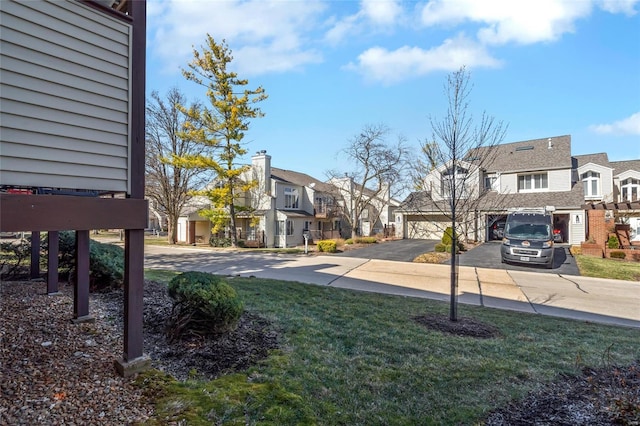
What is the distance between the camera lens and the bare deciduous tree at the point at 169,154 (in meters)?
24.4

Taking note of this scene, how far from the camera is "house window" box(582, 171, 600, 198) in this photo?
22.6 m

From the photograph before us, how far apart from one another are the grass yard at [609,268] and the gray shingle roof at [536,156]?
29.8 ft

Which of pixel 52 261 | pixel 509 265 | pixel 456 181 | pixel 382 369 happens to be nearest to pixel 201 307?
pixel 382 369

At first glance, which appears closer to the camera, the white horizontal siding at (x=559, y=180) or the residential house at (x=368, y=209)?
the white horizontal siding at (x=559, y=180)

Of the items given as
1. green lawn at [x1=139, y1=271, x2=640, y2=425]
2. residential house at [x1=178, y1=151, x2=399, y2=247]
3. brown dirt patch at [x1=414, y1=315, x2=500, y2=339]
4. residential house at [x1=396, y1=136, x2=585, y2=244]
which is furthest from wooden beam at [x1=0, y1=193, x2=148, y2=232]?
residential house at [x1=396, y1=136, x2=585, y2=244]

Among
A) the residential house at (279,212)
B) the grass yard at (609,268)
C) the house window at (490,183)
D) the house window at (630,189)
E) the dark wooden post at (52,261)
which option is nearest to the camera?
the dark wooden post at (52,261)

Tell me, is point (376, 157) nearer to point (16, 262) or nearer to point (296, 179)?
point (296, 179)

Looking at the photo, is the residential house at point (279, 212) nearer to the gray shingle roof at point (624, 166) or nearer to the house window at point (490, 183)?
the house window at point (490, 183)

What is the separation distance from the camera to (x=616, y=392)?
3.09 metres

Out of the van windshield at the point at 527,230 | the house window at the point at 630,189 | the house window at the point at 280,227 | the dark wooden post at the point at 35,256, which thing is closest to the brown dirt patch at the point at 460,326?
the dark wooden post at the point at 35,256

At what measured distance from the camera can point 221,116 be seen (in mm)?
21359

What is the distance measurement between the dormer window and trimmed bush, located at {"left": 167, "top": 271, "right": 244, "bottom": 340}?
90.4 ft

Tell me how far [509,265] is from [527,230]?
7.47ft

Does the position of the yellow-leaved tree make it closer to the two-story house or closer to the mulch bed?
the two-story house
